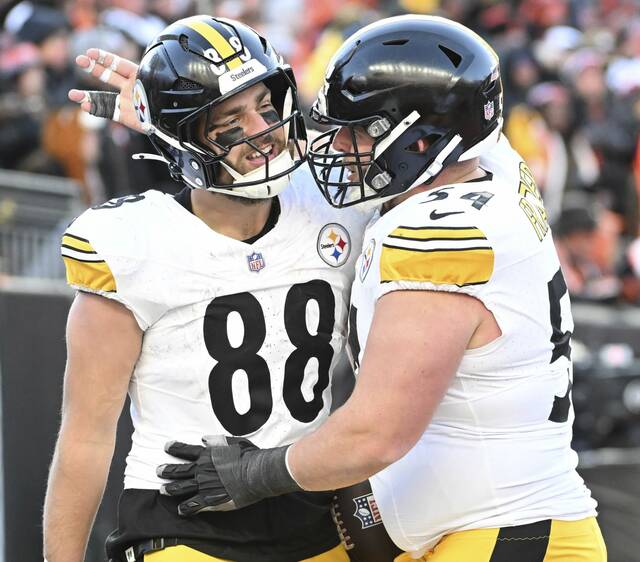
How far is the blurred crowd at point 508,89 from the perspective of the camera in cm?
839

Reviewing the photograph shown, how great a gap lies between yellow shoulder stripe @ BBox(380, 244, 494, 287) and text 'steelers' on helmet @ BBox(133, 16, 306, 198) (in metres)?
0.52

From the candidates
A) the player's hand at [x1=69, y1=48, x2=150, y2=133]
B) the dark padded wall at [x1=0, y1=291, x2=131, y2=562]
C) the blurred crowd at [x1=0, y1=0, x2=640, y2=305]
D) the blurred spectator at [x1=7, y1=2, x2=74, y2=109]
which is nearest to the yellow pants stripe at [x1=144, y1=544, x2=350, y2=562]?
the player's hand at [x1=69, y1=48, x2=150, y2=133]

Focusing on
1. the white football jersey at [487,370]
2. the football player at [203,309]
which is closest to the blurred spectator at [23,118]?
the football player at [203,309]

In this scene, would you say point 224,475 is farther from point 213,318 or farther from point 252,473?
point 213,318

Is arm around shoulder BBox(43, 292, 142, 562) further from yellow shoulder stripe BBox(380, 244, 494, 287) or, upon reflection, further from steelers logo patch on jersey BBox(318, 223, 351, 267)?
yellow shoulder stripe BBox(380, 244, 494, 287)

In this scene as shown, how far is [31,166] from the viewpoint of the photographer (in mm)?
8336

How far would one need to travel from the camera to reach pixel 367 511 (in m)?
3.31

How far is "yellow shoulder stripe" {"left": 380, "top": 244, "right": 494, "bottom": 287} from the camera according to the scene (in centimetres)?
274

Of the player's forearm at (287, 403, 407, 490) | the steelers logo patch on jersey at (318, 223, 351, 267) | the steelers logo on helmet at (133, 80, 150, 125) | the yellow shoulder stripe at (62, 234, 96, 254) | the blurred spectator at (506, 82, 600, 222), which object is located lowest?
the blurred spectator at (506, 82, 600, 222)

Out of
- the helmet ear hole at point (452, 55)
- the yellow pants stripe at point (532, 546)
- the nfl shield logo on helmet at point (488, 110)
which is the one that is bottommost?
the yellow pants stripe at point (532, 546)

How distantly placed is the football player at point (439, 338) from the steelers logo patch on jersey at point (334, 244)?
0.20 metres

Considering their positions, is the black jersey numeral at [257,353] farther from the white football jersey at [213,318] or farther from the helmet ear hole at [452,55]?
the helmet ear hole at [452,55]

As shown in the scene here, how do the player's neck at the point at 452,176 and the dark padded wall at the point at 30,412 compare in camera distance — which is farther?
the dark padded wall at the point at 30,412

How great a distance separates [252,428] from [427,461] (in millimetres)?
501
